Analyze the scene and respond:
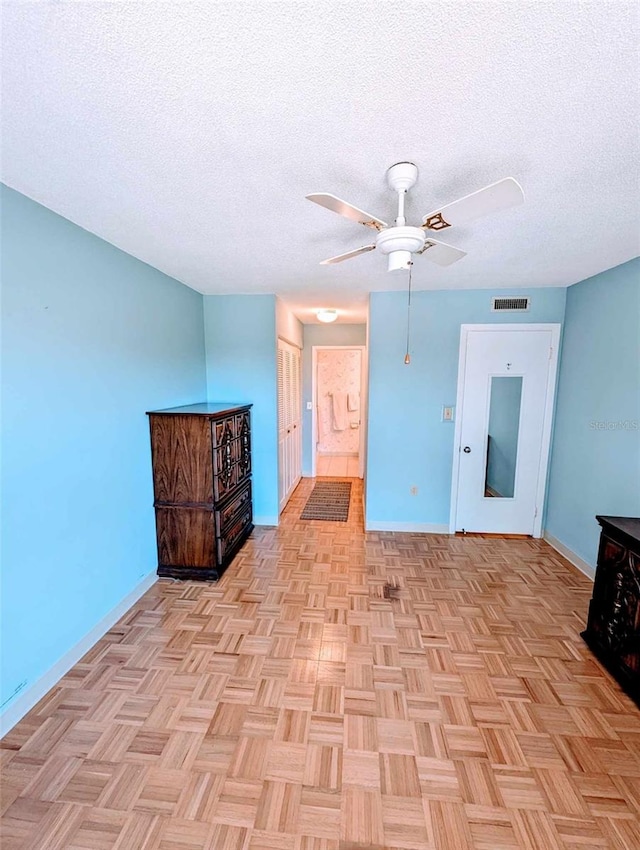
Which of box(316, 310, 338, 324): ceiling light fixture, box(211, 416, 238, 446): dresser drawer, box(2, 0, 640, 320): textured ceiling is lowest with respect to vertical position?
box(211, 416, 238, 446): dresser drawer

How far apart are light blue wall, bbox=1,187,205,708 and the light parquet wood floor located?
36 centimetres

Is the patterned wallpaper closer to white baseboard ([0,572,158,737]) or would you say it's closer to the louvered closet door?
the louvered closet door

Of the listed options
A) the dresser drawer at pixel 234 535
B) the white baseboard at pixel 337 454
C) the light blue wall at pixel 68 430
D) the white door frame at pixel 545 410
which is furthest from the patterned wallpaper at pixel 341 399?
the light blue wall at pixel 68 430

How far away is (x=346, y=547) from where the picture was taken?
3.46m

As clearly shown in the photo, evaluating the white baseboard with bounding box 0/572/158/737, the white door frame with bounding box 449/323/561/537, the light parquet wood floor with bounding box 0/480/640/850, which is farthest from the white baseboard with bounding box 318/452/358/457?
the white baseboard with bounding box 0/572/158/737

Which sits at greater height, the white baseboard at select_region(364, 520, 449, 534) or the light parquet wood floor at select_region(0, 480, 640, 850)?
the white baseboard at select_region(364, 520, 449, 534)

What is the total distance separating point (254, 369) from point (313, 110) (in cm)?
277

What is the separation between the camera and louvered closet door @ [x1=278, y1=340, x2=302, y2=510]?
413 centimetres

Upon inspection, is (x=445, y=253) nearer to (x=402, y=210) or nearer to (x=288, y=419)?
(x=402, y=210)

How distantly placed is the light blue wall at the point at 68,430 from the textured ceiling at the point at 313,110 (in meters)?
0.34

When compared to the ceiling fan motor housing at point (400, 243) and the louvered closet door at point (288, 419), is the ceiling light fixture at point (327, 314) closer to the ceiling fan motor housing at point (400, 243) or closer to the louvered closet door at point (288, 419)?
the louvered closet door at point (288, 419)

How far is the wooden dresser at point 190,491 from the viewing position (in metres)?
2.79

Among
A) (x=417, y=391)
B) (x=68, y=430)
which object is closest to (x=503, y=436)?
(x=417, y=391)

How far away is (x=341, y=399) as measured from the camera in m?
7.65
